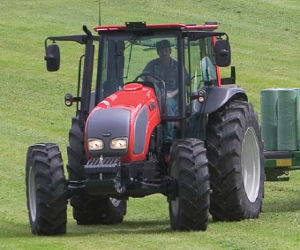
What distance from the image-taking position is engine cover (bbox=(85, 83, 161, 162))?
43.2ft

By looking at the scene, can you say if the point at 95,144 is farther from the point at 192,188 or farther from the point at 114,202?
the point at 114,202

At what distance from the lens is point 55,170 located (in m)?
13.2

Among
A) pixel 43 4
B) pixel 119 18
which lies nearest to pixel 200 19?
pixel 119 18

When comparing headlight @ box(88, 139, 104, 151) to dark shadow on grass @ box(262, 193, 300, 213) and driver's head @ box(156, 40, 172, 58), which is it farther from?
dark shadow on grass @ box(262, 193, 300, 213)

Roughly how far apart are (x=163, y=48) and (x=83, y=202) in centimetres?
190

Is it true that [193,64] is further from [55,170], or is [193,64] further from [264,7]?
[264,7]

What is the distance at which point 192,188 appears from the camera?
1297 centimetres

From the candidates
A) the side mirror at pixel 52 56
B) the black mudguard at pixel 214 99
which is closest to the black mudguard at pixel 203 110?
the black mudguard at pixel 214 99

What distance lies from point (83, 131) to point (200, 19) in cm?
2437

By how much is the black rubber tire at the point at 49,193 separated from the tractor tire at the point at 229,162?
1691 mm

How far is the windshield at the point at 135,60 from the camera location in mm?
14203

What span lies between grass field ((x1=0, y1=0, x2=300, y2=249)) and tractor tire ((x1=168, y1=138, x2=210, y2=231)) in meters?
0.16

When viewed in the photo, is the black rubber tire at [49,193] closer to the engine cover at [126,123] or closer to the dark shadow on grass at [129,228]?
the dark shadow on grass at [129,228]

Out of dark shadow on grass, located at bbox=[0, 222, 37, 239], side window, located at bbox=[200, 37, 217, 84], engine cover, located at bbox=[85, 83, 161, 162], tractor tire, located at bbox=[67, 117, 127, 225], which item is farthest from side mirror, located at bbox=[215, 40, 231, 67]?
dark shadow on grass, located at bbox=[0, 222, 37, 239]
